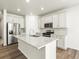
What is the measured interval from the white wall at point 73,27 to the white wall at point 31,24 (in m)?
3.18

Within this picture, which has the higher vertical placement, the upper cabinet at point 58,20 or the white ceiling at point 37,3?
the white ceiling at point 37,3

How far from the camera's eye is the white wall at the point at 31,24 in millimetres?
6393

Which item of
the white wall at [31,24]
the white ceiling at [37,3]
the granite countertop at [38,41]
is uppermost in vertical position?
the white ceiling at [37,3]

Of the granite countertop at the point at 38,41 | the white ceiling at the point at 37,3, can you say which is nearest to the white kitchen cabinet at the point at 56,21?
the white ceiling at the point at 37,3

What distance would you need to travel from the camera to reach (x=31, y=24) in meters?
6.47

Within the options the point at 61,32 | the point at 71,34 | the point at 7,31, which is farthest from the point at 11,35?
the point at 71,34

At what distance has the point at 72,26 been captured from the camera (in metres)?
4.09

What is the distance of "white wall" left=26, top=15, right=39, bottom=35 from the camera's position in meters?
6.39

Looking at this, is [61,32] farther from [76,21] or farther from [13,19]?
[13,19]

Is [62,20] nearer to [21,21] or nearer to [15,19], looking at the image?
[21,21]

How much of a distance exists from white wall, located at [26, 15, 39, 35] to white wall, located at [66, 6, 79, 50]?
3.18m

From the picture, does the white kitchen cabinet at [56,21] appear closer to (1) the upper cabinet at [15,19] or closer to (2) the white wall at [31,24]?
(2) the white wall at [31,24]

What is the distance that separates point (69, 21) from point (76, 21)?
16.5 inches

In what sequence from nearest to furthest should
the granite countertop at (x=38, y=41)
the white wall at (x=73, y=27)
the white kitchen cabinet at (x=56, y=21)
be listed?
1. the granite countertop at (x=38, y=41)
2. the white wall at (x=73, y=27)
3. the white kitchen cabinet at (x=56, y=21)
